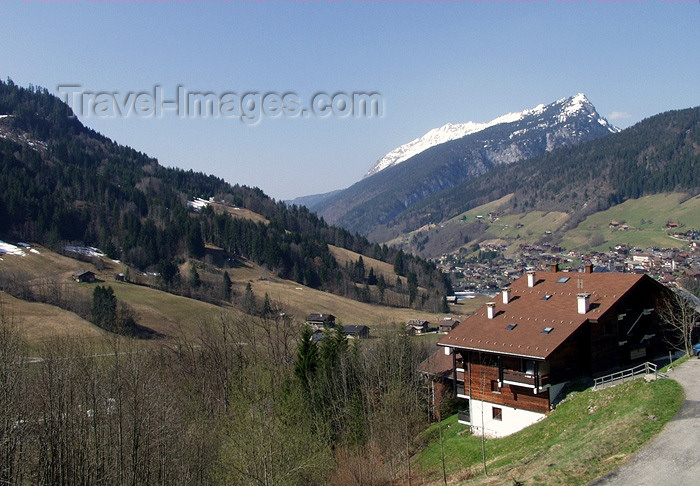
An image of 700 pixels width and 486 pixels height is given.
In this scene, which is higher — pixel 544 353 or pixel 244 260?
pixel 244 260

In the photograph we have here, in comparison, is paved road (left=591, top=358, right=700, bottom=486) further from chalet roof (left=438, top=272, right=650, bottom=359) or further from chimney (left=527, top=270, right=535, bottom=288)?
chimney (left=527, top=270, right=535, bottom=288)

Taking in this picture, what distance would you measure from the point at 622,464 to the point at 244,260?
153659mm

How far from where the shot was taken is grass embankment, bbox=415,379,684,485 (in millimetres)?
22656

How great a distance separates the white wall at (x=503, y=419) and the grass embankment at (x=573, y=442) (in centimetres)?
102

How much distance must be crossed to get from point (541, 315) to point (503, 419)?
7.36 metres

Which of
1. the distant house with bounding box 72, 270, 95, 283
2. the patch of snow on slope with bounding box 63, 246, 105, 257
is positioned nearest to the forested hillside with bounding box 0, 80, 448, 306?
the patch of snow on slope with bounding box 63, 246, 105, 257

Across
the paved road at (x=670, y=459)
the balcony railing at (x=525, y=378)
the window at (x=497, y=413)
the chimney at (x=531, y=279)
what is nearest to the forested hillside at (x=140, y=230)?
the chimney at (x=531, y=279)

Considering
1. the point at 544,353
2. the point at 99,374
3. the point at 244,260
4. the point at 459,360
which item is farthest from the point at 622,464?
the point at 244,260

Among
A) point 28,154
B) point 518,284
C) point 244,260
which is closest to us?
point 518,284

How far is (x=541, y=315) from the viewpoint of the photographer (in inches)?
1567

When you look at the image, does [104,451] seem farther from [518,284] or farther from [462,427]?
[518,284]

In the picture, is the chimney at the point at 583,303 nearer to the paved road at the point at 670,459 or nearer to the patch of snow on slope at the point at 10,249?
the paved road at the point at 670,459

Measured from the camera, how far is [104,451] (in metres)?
29.3

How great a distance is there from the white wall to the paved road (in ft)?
41.5
